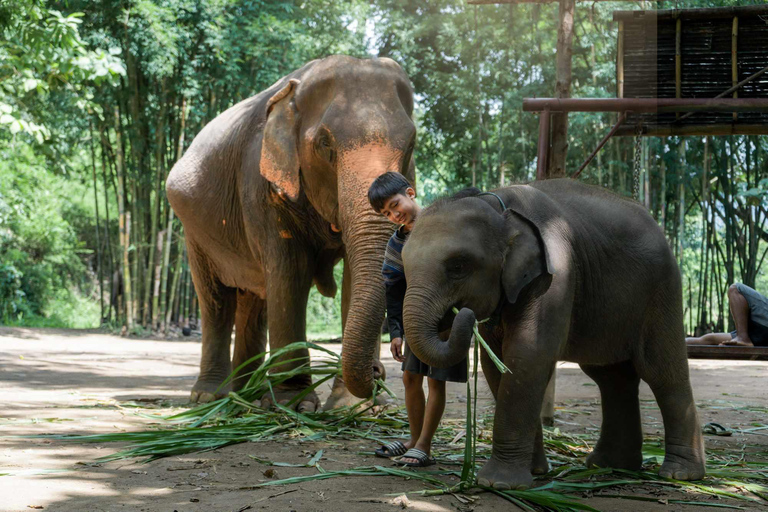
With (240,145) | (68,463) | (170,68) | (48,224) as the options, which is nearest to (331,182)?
(240,145)

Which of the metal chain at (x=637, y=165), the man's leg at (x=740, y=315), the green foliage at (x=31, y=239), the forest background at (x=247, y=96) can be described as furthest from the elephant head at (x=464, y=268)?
the green foliage at (x=31, y=239)

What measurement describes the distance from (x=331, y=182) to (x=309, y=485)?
7.78 feet

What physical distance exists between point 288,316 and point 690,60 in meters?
3.41

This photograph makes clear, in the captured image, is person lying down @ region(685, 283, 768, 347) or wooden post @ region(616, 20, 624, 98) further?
person lying down @ region(685, 283, 768, 347)

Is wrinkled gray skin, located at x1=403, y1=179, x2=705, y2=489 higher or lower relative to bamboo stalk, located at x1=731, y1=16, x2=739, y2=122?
lower

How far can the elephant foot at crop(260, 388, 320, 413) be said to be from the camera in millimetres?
5148

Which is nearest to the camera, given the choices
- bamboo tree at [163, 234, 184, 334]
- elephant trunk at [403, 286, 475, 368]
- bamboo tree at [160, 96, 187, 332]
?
elephant trunk at [403, 286, 475, 368]

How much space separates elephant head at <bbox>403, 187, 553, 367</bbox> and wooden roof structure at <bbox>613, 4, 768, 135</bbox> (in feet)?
10.1

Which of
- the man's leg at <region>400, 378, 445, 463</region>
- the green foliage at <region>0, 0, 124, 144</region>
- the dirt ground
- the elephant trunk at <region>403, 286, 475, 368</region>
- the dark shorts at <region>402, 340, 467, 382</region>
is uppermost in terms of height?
the green foliage at <region>0, 0, 124, 144</region>

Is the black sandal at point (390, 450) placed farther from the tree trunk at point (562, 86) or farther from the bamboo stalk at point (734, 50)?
the bamboo stalk at point (734, 50)

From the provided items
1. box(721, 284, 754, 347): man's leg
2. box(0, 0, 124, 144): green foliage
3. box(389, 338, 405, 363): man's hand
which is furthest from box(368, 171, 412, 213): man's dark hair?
box(0, 0, 124, 144): green foliage

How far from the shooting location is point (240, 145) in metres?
5.92

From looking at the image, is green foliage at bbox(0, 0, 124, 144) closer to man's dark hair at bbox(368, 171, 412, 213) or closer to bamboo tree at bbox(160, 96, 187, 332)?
bamboo tree at bbox(160, 96, 187, 332)

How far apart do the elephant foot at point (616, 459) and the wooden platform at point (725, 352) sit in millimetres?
1021
